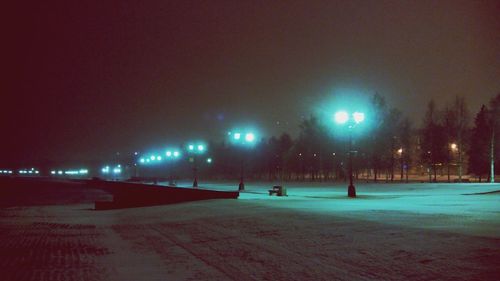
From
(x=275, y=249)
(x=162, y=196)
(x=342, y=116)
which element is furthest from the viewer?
(x=162, y=196)

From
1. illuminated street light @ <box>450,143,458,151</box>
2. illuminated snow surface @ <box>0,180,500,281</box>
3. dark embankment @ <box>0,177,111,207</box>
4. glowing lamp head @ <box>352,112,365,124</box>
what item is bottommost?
dark embankment @ <box>0,177,111,207</box>

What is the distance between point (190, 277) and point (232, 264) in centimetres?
163

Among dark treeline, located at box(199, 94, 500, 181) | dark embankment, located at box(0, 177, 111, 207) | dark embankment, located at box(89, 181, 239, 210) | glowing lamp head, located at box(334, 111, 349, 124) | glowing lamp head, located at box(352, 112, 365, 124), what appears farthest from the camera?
dark treeline, located at box(199, 94, 500, 181)

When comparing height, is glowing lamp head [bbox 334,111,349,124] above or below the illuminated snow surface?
above

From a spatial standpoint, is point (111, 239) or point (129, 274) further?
point (111, 239)

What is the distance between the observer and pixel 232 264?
41.1 ft

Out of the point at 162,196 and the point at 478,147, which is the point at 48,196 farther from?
the point at 478,147

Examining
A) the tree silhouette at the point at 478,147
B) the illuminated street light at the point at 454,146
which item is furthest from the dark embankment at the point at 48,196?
the tree silhouette at the point at 478,147

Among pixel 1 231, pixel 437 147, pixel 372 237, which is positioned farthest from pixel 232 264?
pixel 437 147

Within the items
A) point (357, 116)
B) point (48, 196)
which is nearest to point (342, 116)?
point (357, 116)

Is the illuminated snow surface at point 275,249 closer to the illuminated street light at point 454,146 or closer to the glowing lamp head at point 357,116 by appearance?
the glowing lamp head at point 357,116

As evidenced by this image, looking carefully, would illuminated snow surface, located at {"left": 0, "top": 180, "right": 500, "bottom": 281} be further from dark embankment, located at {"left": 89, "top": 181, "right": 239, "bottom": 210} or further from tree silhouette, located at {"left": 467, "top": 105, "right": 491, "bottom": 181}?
tree silhouette, located at {"left": 467, "top": 105, "right": 491, "bottom": 181}

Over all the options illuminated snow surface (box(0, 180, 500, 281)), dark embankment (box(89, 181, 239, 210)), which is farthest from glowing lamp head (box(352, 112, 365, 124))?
illuminated snow surface (box(0, 180, 500, 281))

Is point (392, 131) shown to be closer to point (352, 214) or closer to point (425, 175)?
point (425, 175)
